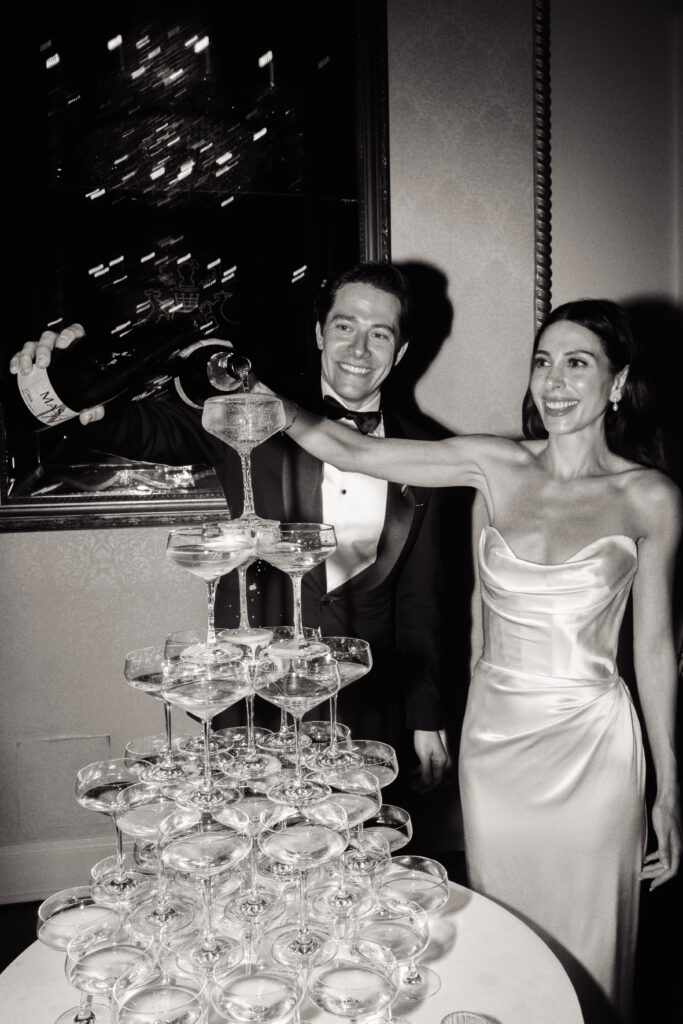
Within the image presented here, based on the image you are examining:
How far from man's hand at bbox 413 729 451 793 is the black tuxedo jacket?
4cm

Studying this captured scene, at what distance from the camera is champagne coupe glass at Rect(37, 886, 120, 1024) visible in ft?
4.22

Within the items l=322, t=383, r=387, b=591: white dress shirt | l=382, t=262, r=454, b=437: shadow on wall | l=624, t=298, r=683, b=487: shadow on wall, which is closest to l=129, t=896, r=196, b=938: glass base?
l=322, t=383, r=387, b=591: white dress shirt

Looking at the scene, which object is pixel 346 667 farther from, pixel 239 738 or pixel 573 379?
pixel 573 379

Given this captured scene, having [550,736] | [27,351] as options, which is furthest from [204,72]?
[550,736]

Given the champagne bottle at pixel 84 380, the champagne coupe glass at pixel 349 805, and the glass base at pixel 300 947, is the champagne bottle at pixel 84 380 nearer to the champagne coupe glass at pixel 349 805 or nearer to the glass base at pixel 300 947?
the champagne coupe glass at pixel 349 805

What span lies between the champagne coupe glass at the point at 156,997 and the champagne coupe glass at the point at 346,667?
1.34 feet

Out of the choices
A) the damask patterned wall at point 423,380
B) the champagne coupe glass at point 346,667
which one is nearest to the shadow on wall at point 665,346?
the damask patterned wall at point 423,380

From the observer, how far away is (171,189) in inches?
110

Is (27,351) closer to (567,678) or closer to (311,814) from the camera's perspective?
(311,814)

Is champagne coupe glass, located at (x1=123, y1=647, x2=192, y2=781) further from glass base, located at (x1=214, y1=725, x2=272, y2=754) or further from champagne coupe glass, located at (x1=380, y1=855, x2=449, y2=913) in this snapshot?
champagne coupe glass, located at (x1=380, y1=855, x2=449, y2=913)

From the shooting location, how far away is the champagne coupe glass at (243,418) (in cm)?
137

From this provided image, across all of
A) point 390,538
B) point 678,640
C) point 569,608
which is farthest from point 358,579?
point 678,640

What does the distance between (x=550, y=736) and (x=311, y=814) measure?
0.93m

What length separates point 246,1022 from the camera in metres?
1.04
